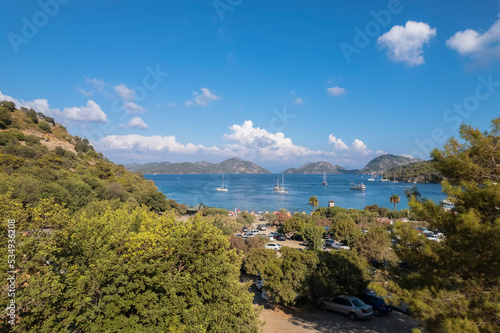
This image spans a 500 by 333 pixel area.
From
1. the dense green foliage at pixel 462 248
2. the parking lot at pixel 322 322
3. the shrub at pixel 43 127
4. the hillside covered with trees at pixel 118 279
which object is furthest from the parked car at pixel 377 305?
the shrub at pixel 43 127

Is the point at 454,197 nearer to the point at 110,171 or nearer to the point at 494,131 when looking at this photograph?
the point at 494,131

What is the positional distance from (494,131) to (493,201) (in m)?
2.53

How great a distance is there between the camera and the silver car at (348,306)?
1088 centimetres

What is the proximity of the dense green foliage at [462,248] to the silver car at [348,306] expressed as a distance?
155 inches

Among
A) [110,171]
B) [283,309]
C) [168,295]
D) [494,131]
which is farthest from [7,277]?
[110,171]

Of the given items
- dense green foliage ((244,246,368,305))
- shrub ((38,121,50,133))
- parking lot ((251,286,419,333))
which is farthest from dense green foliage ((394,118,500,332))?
shrub ((38,121,50,133))

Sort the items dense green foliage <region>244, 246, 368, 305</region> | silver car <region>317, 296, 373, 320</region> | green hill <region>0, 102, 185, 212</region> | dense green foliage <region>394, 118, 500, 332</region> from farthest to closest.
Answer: green hill <region>0, 102, 185, 212</region> < dense green foliage <region>244, 246, 368, 305</region> < silver car <region>317, 296, 373, 320</region> < dense green foliage <region>394, 118, 500, 332</region>

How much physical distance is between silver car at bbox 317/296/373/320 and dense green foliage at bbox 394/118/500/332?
3942 mm

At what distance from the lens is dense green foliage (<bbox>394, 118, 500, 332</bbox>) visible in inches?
231

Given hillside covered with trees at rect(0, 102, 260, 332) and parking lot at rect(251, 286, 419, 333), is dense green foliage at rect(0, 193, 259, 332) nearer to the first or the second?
hillside covered with trees at rect(0, 102, 260, 332)

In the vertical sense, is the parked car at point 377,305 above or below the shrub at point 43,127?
below

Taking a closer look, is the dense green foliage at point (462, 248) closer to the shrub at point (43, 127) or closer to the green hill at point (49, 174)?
the green hill at point (49, 174)

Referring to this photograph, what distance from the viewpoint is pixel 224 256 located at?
26.7ft

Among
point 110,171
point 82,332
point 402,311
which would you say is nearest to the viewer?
point 82,332
